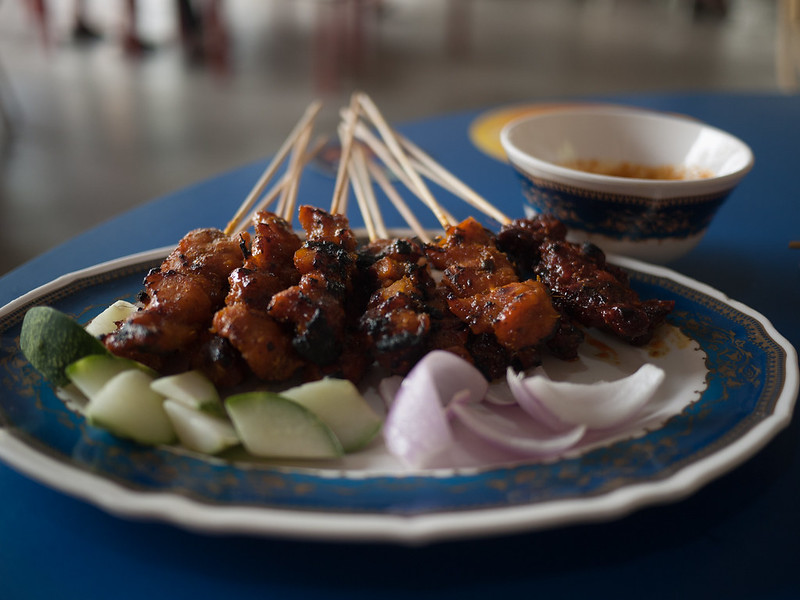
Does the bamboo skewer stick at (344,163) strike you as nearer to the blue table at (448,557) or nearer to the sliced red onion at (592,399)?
the sliced red onion at (592,399)

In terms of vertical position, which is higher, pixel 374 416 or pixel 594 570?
pixel 374 416

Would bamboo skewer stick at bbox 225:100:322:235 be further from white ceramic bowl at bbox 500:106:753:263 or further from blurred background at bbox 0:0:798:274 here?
blurred background at bbox 0:0:798:274

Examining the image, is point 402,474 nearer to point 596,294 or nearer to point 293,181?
point 596,294

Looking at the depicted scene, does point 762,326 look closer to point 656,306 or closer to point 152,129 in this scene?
point 656,306

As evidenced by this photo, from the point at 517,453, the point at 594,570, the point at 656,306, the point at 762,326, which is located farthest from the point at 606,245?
the point at 594,570

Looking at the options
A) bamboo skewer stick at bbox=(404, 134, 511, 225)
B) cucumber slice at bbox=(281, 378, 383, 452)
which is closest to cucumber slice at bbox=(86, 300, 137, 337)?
cucumber slice at bbox=(281, 378, 383, 452)
